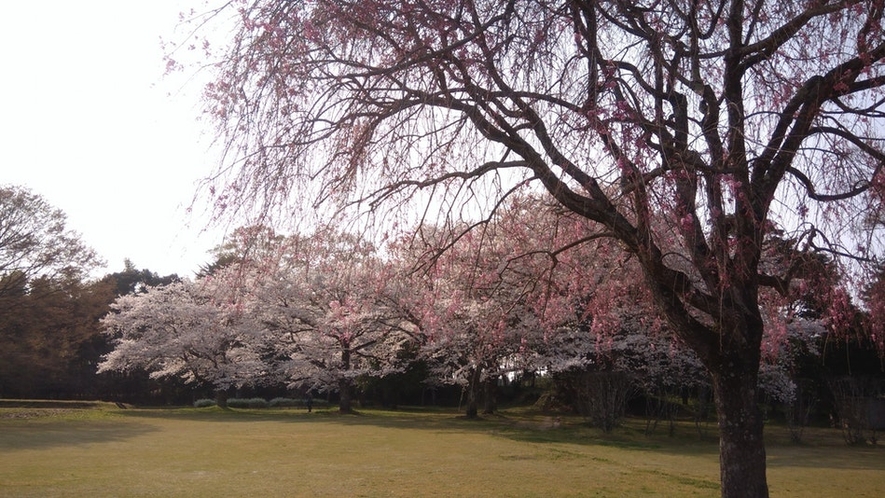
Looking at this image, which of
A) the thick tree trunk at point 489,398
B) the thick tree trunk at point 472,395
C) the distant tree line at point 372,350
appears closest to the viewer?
the distant tree line at point 372,350

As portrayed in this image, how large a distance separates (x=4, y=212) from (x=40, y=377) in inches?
444

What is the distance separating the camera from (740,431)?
227 inches

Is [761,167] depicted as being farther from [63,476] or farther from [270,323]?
[270,323]

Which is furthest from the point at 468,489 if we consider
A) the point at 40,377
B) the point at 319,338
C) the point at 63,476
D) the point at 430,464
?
the point at 40,377

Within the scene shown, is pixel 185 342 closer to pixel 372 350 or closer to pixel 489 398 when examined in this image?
pixel 372 350

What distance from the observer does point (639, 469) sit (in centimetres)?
1250

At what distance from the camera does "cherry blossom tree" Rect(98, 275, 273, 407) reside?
30766mm

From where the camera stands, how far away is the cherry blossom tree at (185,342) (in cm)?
3077

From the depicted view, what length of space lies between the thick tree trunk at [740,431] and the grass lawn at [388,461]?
403cm

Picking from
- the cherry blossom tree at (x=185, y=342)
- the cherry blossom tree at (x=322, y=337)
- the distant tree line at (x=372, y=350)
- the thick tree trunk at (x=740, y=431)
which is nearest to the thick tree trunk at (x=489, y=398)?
the distant tree line at (x=372, y=350)

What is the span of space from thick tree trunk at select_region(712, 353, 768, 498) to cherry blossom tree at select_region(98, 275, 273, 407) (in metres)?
25.9

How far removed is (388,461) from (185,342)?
2005 cm

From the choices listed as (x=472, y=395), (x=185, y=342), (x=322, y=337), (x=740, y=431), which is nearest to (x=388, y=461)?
(x=740, y=431)

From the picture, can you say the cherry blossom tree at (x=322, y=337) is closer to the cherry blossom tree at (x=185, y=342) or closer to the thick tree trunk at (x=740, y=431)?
the cherry blossom tree at (x=185, y=342)
